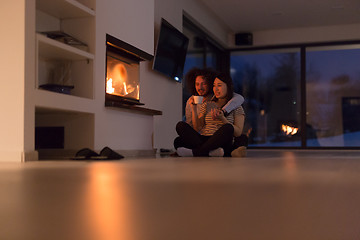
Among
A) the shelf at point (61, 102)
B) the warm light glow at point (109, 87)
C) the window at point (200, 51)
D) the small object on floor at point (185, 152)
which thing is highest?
the window at point (200, 51)

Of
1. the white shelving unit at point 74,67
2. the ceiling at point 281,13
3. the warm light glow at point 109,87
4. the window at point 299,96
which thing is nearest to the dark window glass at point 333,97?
the window at point 299,96

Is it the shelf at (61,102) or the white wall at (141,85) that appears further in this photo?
the white wall at (141,85)

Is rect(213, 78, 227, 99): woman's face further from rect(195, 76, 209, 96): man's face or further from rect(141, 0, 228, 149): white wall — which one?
rect(141, 0, 228, 149): white wall

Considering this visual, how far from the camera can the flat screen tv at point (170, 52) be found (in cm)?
493

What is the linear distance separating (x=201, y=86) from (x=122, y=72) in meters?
0.71

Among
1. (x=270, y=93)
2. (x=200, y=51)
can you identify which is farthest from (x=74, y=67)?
(x=270, y=93)

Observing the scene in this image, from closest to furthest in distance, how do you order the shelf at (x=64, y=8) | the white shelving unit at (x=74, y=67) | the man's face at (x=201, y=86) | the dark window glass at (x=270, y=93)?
the shelf at (x=64, y=8) → the white shelving unit at (x=74, y=67) → the man's face at (x=201, y=86) → the dark window glass at (x=270, y=93)

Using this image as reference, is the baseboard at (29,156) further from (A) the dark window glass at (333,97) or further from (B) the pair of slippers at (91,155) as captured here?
(A) the dark window glass at (333,97)

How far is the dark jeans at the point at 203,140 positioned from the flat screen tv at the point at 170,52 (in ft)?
4.11

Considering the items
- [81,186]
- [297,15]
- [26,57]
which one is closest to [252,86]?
[297,15]

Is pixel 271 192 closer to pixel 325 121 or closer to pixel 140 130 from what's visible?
pixel 140 130

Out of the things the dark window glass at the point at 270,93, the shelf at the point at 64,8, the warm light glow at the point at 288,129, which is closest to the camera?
the shelf at the point at 64,8

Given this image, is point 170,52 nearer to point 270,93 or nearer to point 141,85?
point 141,85

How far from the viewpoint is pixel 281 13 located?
280 inches
